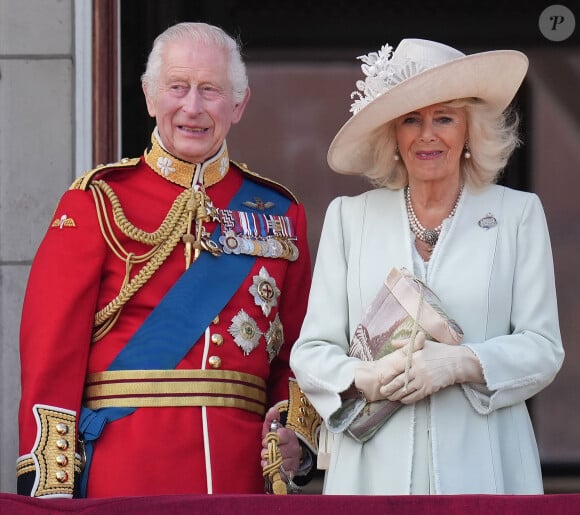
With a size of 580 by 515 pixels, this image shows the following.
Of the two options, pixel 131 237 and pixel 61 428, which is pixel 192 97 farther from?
pixel 61 428

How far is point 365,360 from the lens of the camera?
3.60 meters

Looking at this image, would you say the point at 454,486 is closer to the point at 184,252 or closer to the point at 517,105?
the point at 184,252

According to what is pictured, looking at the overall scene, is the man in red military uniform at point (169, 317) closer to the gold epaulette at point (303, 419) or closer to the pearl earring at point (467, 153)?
the gold epaulette at point (303, 419)

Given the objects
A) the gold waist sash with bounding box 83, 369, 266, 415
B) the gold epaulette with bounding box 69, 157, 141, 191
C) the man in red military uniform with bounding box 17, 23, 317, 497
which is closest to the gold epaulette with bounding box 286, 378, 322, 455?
the man in red military uniform with bounding box 17, 23, 317, 497

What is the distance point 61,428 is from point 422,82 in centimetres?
108

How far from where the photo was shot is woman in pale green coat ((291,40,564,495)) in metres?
3.55

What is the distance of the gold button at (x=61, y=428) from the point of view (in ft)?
12.4

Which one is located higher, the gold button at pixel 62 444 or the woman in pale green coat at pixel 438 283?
the woman in pale green coat at pixel 438 283

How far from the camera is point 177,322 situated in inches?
155

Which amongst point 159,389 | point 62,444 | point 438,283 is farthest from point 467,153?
point 62,444

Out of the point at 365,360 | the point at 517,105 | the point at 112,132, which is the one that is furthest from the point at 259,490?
the point at 517,105

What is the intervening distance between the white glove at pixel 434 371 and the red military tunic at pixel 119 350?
21.4 inches

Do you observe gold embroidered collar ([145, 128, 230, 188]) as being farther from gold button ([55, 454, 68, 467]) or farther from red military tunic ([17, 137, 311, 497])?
gold button ([55, 454, 68, 467])

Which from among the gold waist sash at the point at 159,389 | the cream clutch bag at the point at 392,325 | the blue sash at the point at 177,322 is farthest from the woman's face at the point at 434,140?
the gold waist sash at the point at 159,389
